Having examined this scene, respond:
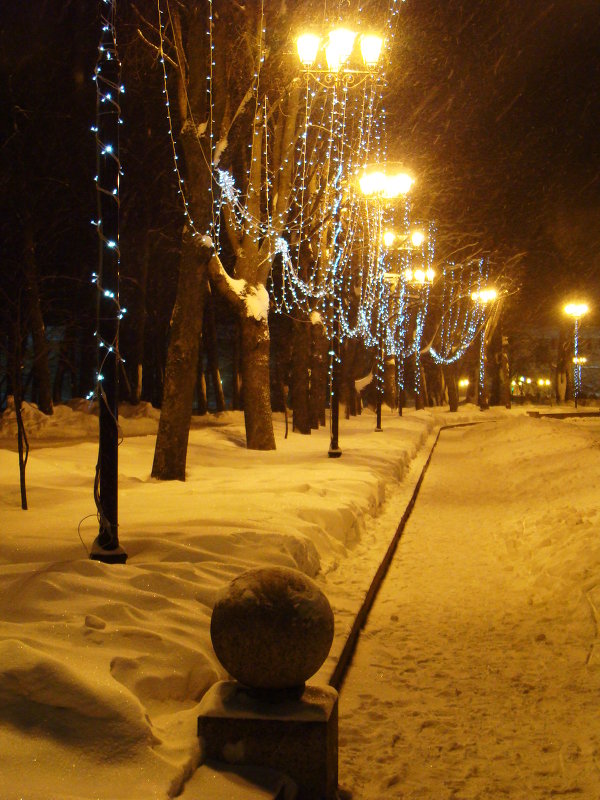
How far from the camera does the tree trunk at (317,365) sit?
27.5 metres

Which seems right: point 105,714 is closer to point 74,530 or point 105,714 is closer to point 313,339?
point 74,530

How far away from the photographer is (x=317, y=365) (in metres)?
28.8

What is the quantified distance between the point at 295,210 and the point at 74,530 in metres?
18.5

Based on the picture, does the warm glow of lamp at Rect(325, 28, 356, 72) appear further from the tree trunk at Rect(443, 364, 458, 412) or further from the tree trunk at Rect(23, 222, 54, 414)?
the tree trunk at Rect(443, 364, 458, 412)

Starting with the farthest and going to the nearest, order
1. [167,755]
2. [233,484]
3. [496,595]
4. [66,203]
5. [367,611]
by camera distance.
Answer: [66,203] → [233,484] → [496,595] → [367,611] → [167,755]

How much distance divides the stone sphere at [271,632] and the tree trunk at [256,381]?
48.1 ft

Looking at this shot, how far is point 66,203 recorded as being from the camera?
1200 inches

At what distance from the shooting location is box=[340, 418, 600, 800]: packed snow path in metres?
4.55

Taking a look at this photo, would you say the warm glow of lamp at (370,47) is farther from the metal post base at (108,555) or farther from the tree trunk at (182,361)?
the metal post base at (108,555)

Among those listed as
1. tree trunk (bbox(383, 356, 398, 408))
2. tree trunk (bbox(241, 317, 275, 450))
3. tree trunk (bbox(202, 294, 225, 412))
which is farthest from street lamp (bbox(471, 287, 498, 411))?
tree trunk (bbox(241, 317, 275, 450))

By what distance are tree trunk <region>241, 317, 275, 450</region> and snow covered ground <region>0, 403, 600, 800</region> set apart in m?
5.26

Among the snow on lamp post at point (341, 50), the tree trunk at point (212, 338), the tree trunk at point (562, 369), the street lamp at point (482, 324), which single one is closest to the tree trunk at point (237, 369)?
the tree trunk at point (212, 338)

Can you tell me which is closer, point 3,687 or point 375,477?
point 3,687

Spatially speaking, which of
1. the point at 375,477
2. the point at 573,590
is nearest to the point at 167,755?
the point at 573,590
